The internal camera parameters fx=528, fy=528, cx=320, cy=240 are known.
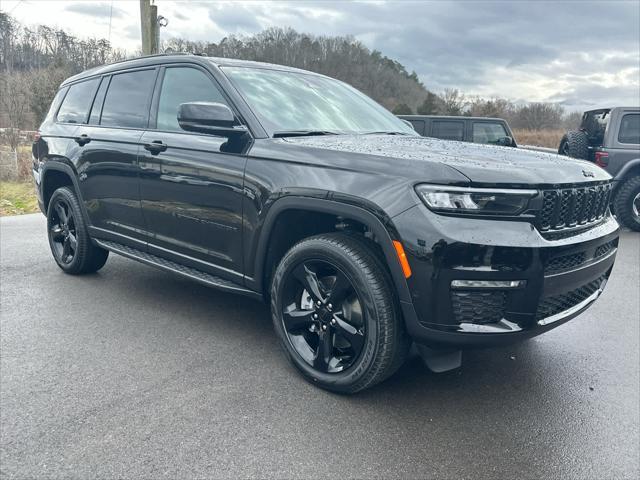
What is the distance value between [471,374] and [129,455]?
200 cm

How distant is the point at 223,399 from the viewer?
9.34 feet

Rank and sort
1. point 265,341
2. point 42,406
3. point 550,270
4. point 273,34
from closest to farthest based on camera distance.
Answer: point 550,270, point 42,406, point 265,341, point 273,34

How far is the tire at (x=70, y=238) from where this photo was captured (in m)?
4.79

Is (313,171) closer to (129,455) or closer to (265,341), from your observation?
(265,341)

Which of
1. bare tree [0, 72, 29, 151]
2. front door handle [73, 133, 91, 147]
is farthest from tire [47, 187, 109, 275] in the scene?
bare tree [0, 72, 29, 151]

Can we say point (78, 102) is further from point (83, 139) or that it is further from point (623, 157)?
point (623, 157)

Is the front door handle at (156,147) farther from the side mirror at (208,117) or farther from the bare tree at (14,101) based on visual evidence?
the bare tree at (14,101)

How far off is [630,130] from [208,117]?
8.33 metres

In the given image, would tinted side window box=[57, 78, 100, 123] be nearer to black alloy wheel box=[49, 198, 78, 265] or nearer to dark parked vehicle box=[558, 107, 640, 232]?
black alloy wheel box=[49, 198, 78, 265]

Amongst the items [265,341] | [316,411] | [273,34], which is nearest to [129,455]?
[316,411]

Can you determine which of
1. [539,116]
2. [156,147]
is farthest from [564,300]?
[539,116]

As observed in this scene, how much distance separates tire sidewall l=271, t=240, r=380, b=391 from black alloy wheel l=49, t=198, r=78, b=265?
273cm

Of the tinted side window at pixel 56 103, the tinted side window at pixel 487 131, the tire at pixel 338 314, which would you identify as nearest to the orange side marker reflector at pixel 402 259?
the tire at pixel 338 314

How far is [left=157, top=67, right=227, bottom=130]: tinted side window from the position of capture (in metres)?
3.57
